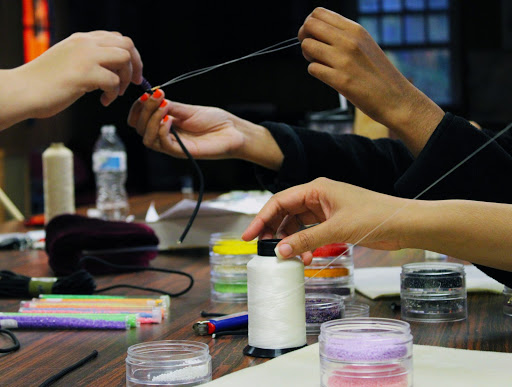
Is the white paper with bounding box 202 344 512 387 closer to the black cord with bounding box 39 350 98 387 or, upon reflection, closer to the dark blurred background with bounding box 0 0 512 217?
the black cord with bounding box 39 350 98 387

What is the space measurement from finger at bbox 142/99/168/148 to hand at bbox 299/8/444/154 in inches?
10.9

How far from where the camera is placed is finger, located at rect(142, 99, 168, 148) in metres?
1.30

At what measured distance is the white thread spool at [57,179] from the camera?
2.02 m

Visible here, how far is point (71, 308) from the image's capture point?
3.29 ft

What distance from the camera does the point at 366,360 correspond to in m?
0.63

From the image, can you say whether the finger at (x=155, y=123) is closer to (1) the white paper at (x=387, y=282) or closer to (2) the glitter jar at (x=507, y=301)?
(1) the white paper at (x=387, y=282)

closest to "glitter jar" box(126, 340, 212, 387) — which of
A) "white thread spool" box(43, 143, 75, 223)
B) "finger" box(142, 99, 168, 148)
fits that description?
"finger" box(142, 99, 168, 148)

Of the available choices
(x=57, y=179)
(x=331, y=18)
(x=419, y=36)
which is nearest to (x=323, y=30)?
(x=331, y=18)

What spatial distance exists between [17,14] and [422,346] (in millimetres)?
5164

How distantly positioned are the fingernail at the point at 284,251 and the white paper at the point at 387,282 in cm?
36

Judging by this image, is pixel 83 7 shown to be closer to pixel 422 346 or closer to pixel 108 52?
pixel 108 52

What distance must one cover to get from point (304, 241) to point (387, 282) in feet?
1.50

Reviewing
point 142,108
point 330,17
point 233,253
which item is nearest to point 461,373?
point 233,253

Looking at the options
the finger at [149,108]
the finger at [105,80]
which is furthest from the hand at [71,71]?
the finger at [149,108]
